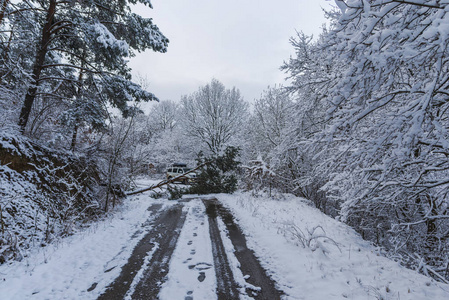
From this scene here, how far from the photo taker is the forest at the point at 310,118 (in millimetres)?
2639

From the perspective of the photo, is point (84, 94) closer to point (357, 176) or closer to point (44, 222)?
point (44, 222)

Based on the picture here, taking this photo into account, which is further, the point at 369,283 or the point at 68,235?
the point at 68,235

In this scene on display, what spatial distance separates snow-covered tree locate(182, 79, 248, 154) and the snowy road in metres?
16.6

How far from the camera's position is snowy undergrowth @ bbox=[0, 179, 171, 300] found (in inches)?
128

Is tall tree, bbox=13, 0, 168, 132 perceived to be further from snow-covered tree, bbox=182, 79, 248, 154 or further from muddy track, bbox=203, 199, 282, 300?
snow-covered tree, bbox=182, 79, 248, 154

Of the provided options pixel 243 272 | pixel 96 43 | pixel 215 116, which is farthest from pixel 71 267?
pixel 215 116

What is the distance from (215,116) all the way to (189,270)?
19.6 m

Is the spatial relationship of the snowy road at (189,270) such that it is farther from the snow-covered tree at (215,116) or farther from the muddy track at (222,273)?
the snow-covered tree at (215,116)

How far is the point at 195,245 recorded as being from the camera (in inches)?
210

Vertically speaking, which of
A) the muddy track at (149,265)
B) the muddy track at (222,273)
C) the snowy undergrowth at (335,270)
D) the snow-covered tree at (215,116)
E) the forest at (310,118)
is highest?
the snow-covered tree at (215,116)

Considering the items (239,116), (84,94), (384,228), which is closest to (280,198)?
(384,228)

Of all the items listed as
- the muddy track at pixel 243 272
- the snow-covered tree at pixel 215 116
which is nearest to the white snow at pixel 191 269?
the muddy track at pixel 243 272

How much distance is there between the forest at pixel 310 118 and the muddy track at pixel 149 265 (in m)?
2.16

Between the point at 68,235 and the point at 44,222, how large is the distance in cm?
66
